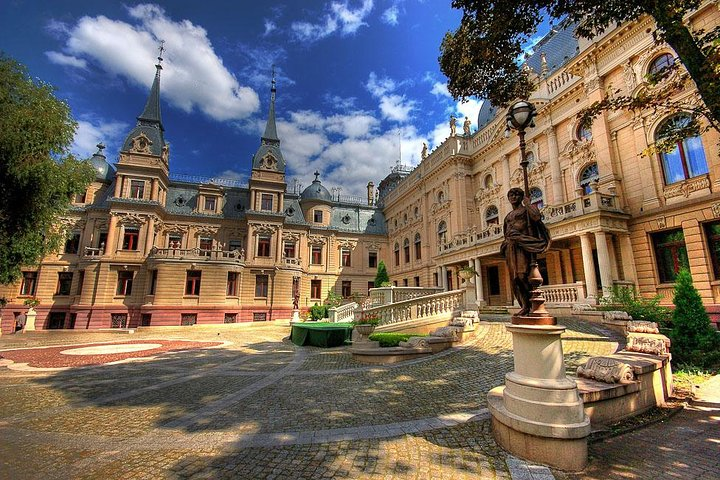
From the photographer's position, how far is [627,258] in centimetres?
1512

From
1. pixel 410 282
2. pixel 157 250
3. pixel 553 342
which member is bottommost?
pixel 553 342

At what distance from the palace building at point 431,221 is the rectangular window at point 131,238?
12cm

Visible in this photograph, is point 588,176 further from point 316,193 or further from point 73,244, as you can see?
point 73,244

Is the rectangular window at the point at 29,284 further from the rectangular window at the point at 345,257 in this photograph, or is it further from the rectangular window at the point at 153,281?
the rectangular window at the point at 345,257

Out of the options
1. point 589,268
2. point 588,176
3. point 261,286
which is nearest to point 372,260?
point 261,286

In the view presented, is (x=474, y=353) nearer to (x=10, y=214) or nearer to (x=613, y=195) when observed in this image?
(x=613, y=195)

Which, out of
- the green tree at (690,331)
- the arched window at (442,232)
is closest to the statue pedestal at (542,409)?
the green tree at (690,331)

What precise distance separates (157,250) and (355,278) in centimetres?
2030

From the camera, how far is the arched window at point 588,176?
58.1 feet

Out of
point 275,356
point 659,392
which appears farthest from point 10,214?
point 659,392

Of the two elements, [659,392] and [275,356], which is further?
[275,356]

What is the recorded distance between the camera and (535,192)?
21984 millimetres

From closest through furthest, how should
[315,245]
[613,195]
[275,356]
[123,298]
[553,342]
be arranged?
[553,342]
[275,356]
[613,195]
[123,298]
[315,245]

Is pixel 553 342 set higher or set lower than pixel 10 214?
lower
